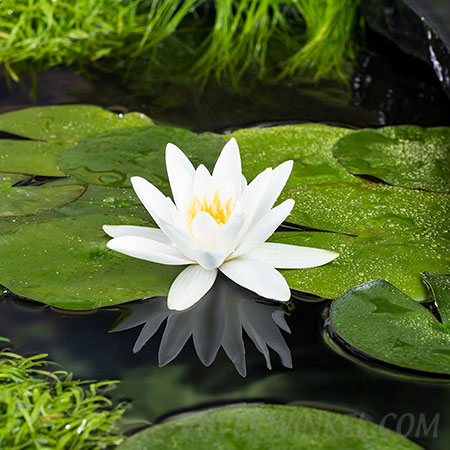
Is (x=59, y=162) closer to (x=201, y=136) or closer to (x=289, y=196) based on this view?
(x=201, y=136)

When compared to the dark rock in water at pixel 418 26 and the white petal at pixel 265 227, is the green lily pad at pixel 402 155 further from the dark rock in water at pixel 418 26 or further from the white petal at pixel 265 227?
the white petal at pixel 265 227

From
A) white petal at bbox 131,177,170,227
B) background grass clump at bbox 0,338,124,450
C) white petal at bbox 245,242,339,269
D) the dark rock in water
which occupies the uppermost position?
the dark rock in water

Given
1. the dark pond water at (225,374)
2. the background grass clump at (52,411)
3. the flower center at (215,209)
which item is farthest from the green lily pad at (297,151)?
the background grass clump at (52,411)

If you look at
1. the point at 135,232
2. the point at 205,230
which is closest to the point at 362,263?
the point at 205,230

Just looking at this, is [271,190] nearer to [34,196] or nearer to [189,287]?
[189,287]

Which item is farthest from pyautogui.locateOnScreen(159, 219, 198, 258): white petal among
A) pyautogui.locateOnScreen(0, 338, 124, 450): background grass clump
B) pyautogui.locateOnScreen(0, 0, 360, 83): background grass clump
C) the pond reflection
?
pyautogui.locateOnScreen(0, 0, 360, 83): background grass clump

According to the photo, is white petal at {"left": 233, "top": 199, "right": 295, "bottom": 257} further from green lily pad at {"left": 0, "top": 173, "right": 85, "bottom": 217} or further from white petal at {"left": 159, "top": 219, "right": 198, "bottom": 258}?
green lily pad at {"left": 0, "top": 173, "right": 85, "bottom": 217}
